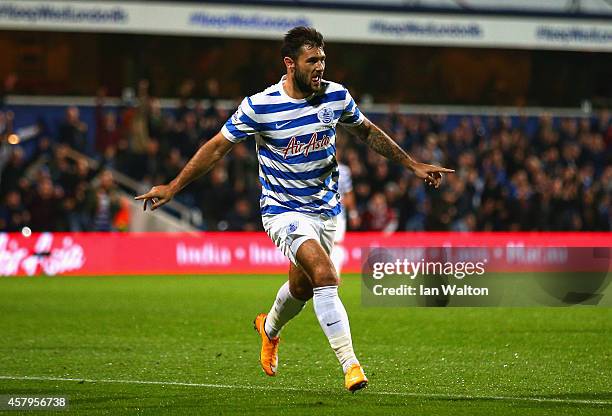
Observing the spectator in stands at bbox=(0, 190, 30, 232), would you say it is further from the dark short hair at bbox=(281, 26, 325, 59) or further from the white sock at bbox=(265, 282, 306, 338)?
the dark short hair at bbox=(281, 26, 325, 59)

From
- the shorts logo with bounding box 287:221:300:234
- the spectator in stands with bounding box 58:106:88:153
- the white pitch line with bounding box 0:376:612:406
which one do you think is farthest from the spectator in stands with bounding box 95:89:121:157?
the shorts logo with bounding box 287:221:300:234

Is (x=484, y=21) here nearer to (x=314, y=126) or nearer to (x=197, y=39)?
(x=197, y=39)

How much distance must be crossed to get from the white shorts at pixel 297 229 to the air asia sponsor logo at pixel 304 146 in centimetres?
41

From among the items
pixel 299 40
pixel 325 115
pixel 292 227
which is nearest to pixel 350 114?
pixel 325 115

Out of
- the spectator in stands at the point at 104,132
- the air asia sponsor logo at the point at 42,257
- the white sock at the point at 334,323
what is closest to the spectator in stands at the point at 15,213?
the air asia sponsor logo at the point at 42,257

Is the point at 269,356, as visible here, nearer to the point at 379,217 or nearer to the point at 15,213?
the point at 15,213

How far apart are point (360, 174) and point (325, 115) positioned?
15.4 metres

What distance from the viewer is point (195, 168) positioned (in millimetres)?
7961

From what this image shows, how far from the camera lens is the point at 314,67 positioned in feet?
26.0

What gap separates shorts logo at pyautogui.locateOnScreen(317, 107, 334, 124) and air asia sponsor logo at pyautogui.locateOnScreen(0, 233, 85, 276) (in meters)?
13.0

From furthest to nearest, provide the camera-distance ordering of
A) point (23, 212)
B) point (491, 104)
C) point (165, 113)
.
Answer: point (491, 104), point (165, 113), point (23, 212)

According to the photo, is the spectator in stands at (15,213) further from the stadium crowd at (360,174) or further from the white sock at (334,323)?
the white sock at (334,323)

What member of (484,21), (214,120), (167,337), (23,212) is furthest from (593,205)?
(167,337)

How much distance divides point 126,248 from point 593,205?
9885 millimetres
